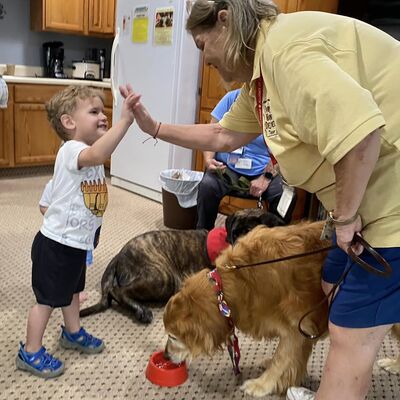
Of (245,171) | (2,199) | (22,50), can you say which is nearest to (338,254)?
(245,171)

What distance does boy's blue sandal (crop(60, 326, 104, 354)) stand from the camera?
5.88ft

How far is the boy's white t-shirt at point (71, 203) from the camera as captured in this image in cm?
158

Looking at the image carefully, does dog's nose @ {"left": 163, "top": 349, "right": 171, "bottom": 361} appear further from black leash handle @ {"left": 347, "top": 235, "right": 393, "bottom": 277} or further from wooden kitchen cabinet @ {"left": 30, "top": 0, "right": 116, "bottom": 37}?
wooden kitchen cabinet @ {"left": 30, "top": 0, "right": 116, "bottom": 37}

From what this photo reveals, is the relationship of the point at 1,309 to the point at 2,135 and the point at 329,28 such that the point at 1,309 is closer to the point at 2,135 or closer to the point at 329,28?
the point at 329,28

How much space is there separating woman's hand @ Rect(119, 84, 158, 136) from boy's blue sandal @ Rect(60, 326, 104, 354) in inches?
31.4

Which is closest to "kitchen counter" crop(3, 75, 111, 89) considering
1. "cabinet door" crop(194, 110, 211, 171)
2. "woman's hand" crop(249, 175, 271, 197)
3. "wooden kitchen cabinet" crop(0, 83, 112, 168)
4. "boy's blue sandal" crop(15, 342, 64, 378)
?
"wooden kitchen cabinet" crop(0, 83, 112, 168)

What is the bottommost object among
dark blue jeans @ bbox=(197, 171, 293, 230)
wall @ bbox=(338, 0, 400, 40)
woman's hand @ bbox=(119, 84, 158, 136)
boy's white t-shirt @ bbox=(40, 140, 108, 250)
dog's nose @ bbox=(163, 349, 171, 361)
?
dog's nose @ bbox=(163, 349, 171, 361)

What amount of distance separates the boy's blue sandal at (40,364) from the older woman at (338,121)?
36.7 inches

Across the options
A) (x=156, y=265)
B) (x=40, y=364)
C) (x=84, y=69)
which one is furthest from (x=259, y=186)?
(x=84, y=69)

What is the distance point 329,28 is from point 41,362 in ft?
4.54

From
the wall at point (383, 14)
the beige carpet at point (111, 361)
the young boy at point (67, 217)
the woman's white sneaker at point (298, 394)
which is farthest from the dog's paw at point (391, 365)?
the wall at point (383, 14)

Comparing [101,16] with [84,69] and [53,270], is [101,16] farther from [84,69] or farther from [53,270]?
[53,270]

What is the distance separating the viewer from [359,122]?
88cm

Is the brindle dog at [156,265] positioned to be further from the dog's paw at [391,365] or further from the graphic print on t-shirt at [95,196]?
the dog's paw at [391,365]
